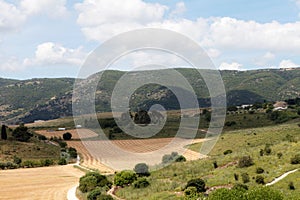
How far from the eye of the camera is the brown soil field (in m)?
44.0

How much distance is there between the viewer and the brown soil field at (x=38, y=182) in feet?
144

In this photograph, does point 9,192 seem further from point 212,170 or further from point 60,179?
point 212,170

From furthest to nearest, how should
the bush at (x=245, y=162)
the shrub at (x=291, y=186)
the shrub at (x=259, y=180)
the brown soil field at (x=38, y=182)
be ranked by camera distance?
the brown soil field at (x=38, y=182) < the bush at (x=245, y=162) < the shrub at (x=259, y=180) < the shrub at (x=291, y=186)

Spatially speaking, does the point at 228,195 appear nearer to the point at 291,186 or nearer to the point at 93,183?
the point at 291,186

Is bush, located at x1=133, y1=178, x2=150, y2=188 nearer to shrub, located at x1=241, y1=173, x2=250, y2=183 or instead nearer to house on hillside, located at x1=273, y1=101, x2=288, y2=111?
shrub, located at x1=241, y1=173, x2=250, y2=183

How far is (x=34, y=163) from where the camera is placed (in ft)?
256

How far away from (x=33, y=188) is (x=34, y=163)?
29.5 meters

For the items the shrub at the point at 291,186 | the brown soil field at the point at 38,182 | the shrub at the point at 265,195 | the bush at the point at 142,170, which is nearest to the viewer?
the shrub at the point at 265,195

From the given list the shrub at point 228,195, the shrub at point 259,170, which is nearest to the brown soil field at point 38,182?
the shrub at point 259,170

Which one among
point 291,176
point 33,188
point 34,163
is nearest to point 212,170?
point 291,176

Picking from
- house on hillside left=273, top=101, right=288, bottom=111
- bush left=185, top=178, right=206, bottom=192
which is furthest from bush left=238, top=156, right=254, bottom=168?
house on hillside left=273, top=101, right=288, bottom=111

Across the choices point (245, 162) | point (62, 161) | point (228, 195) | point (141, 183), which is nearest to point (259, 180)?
point (245, 162)

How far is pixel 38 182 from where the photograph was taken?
2195 inches

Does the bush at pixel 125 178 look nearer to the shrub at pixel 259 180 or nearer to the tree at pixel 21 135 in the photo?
the shrub at pixel 259 180
